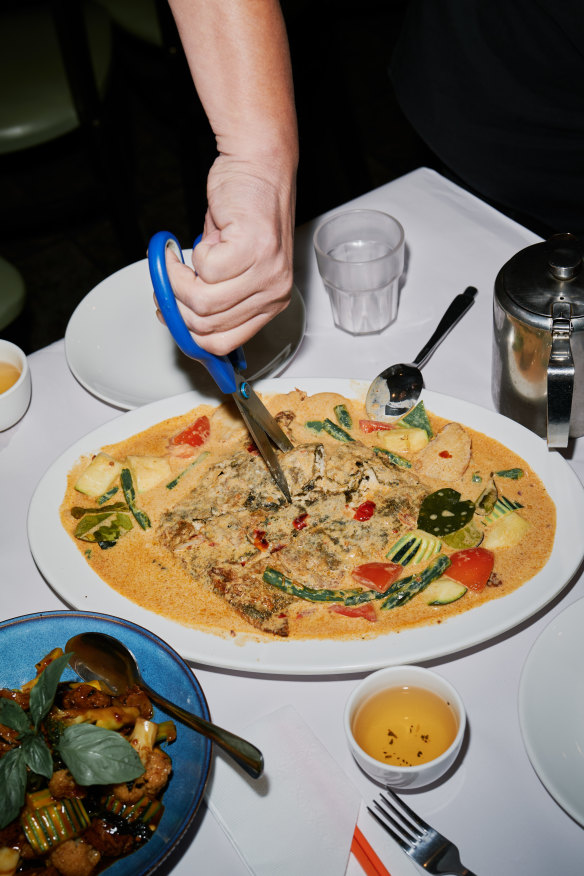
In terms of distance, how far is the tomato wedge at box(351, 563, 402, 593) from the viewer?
1218 millimetres

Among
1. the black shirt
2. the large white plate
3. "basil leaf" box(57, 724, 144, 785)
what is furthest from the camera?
the black shirt

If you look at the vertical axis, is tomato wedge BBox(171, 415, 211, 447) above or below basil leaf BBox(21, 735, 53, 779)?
below

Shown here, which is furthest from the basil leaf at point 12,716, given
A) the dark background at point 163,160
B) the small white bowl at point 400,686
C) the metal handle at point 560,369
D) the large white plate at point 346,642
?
the dark background at point 163,160

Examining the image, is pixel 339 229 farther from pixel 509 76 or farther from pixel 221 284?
pixel 509 76

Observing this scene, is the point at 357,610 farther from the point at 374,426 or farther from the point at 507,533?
the point at 374,426

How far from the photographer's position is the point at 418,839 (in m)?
1.00

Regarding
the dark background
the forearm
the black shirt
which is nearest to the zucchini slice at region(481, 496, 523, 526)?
the forearm

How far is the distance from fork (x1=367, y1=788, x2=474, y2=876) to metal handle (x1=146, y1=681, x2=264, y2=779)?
0.17 meters

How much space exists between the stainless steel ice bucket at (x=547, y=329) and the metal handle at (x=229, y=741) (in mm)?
646

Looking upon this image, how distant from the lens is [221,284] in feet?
4.18

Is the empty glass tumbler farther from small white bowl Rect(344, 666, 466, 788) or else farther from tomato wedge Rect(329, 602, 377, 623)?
small white bowl Rect(344, 666, 466, 788)

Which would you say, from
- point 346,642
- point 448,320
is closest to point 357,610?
point 346,642

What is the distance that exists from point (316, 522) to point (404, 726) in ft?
1.20

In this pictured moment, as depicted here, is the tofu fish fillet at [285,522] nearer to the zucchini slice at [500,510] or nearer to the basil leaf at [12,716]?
the zucchini slice at [500,510]
